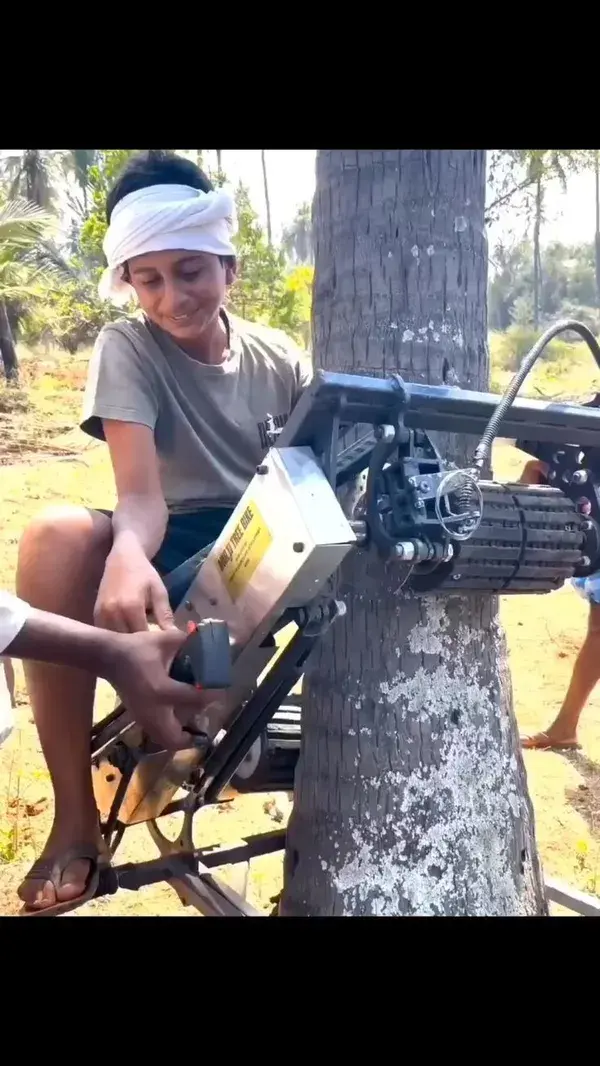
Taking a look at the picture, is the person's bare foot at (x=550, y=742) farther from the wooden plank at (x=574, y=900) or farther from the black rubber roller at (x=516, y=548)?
the black rubber roller at (x=516, y=548)

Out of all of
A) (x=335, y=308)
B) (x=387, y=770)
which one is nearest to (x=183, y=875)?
(x=387, y=770)

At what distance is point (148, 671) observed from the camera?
156cm

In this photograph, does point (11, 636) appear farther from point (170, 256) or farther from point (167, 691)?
point (170, 256)

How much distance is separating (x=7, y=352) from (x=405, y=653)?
1686 centimetres

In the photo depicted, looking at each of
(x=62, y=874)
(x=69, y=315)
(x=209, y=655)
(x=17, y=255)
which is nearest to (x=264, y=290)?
(x=17, y=255)

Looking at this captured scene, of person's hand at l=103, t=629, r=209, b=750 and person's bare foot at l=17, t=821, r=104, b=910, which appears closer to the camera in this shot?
person's hand at l=103, t=629, r=209, b=750

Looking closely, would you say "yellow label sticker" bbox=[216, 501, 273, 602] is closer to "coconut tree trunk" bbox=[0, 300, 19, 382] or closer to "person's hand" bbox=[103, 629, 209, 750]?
"person's hand" bbox=[103, 629, 209, 750]

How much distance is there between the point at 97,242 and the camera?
13.3 m

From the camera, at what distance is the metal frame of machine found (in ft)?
4.90

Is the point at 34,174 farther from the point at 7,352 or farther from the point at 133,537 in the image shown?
the point at 133,537

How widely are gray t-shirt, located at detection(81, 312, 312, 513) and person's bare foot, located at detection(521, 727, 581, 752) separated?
268 centimetres

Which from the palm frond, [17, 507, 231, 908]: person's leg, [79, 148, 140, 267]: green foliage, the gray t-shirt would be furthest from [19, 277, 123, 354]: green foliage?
[17, 507, 231, 908]: person's leg

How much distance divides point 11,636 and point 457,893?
117 centimetres

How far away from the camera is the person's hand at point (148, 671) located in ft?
5.13
